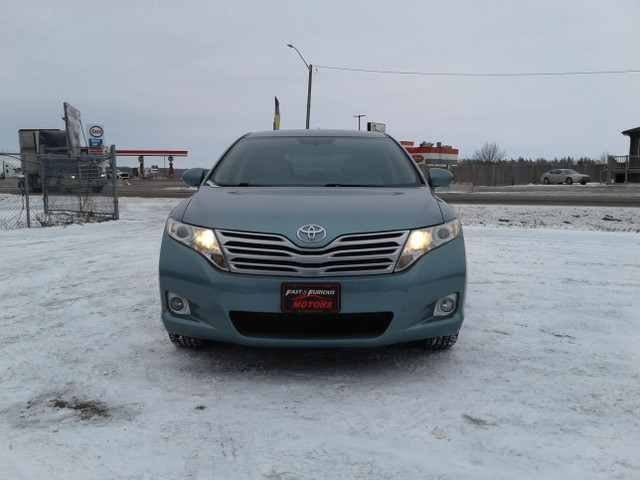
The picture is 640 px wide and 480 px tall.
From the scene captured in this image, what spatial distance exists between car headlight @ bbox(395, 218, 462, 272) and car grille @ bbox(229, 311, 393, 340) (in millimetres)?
315

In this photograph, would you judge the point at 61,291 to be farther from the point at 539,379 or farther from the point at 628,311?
the point at 628,311

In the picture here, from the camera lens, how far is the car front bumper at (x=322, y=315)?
3002mm

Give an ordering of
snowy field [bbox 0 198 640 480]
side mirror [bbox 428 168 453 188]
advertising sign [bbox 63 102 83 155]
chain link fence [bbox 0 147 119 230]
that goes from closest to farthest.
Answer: snowy field [bbox 0 198 640 480], side mirror [bbox 428 168 453 188], chain link fence [bbox 0 147 119 230], advertising sign [bbox 63 102 83 155]

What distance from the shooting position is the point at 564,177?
151 ft

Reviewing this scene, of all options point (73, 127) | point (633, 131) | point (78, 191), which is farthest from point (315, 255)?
point (633, 131)

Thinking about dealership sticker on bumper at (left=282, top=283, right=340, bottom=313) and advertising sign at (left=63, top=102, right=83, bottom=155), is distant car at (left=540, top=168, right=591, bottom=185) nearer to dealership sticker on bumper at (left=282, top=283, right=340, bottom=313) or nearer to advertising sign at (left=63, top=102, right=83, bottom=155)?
advertising sign at (left=63, top=102, right=83, bottom=155)

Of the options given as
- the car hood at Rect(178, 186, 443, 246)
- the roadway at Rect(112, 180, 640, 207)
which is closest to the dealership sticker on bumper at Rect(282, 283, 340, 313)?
the car hood at Rect(178, 186, 443, 246)

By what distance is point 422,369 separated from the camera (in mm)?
3367

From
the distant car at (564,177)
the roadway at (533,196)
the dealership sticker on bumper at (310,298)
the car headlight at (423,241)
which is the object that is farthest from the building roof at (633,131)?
the dealership sticker on bumper at (310,298)

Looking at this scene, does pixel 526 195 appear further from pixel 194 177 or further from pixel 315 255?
pixel 315 255

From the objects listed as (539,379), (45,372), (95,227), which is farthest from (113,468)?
(95,227)

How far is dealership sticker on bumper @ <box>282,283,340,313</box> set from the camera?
9.78 feet

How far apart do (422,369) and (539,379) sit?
67 cm

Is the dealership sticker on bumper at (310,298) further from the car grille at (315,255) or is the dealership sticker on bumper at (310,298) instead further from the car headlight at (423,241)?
the car headlight at (423,241)
